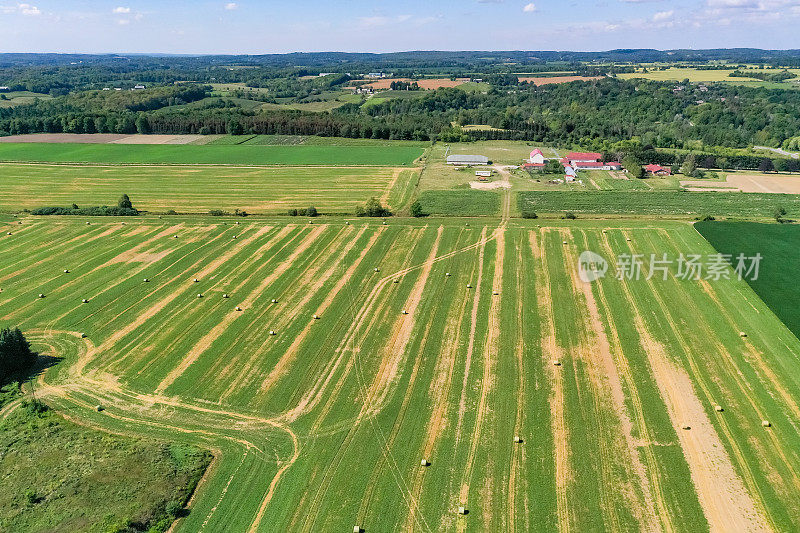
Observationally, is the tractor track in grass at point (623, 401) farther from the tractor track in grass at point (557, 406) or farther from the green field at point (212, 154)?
the green field at point (212, 154)

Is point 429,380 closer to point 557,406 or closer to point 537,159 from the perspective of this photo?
point 557,406

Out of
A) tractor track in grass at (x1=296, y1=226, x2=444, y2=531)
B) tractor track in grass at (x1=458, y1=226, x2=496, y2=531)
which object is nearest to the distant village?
tractor track in grass at (x1=458, y1=226, x2=496, y2=531)

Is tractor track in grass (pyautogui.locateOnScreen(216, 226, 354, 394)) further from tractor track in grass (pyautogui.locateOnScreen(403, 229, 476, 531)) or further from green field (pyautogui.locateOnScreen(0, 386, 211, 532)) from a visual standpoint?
tractor track in grass (pyautogui.locateOnScreen(403, 229, 476, 531))

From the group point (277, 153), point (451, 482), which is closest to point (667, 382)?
point (451, 482)

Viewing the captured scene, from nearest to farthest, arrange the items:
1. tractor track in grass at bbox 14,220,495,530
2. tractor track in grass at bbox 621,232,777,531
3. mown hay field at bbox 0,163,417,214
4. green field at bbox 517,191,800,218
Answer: tractor track in grass at bbox 621,232,777,531
tractor track in grass at bbox 14,220,495,530
green field at bbox 517,191,800,218
mown hay field at bbox 0,163,417,214

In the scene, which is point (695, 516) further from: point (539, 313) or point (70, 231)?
point (70, 231)

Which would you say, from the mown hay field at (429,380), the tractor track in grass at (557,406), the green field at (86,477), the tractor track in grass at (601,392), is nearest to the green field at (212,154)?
the mown hay field at (429,380)
